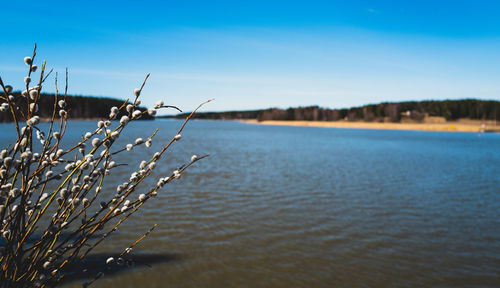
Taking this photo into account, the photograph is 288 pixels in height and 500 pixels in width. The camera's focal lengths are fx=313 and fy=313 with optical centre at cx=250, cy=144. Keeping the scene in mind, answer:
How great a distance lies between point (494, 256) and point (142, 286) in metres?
5.79

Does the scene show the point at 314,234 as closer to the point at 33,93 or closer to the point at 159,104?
the point at 159,104

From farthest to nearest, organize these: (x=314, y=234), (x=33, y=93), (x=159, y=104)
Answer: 1. (x=314, y=234)
2. (x=159, y=104)
3. (x=33, y=93)

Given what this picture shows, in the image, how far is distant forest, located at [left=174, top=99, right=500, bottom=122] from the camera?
103 meters

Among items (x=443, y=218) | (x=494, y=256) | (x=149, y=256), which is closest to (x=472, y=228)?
(x=443, y=218)

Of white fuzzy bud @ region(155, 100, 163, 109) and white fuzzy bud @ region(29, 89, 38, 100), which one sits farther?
white fuzzy bud @ region(155, 100, 163, 109)

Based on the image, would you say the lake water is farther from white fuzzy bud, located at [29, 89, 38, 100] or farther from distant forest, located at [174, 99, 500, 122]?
distant forest, located at [174, 99, 500, 122]

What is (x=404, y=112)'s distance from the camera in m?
118

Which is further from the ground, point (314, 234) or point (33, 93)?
point (33, 93)

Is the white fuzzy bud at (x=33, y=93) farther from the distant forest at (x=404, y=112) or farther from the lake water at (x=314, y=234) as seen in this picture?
the distant forest at (x=404, y=112)

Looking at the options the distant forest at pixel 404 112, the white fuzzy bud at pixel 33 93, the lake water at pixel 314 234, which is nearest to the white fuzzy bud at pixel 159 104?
the white fuzzy bud at pixel 33 93

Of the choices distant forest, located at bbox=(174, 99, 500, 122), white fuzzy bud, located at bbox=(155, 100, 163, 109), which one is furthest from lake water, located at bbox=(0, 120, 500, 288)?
distant forest, located at bbox=(174, 99, 500, 122)

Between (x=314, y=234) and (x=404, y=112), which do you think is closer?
(x=314, y=234)

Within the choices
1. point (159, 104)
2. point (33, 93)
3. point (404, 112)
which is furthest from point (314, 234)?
point (404, 112)

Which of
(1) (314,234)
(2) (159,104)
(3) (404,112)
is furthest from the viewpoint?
(3) (404,112)
